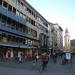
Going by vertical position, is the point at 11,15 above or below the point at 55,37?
below

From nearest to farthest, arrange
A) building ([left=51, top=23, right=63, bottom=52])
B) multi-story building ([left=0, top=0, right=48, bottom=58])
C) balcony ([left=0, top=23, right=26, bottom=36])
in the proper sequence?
balcony ([left=0, top=23, right=26, bottom=36])
multi-story building ([left=0, top=0, right=48, bottom=58])
building ([left=51, top=23, right=63, bottom=52])

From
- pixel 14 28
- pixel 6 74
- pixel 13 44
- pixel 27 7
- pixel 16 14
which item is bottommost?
pixel 6 74

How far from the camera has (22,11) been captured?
58062mm

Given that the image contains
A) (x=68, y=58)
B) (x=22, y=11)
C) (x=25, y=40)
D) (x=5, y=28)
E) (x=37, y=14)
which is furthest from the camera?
(x=37, y=14)

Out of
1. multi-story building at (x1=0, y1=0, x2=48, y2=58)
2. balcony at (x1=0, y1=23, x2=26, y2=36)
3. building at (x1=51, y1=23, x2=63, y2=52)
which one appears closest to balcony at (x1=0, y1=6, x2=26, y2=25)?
multi-story building at (x1=0, y1=0, x2=48, y2=58)

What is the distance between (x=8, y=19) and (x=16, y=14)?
4.68 meters

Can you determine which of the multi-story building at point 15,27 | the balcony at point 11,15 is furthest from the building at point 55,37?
the balcony at point 11,15

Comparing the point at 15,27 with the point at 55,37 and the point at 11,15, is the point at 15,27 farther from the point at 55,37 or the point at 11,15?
the point at 55,37

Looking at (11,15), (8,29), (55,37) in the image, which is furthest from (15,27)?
(55,37)

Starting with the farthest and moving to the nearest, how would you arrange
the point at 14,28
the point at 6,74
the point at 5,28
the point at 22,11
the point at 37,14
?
1. the point at 37,14
2. the point at 22,11
3. the point at 14,28
4. the point at 5,28
5. the point at 6,74

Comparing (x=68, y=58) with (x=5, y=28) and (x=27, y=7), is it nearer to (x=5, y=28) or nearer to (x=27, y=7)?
(x=5, y=28)

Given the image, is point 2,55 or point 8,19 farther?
point 8,19

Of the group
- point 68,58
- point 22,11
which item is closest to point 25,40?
point 22,11

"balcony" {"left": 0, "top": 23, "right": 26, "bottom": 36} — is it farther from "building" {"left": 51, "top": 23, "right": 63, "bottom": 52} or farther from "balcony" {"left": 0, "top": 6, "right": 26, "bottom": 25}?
"building" {"left": 51, "top": 23, "right": 63, "bottom": 52}
